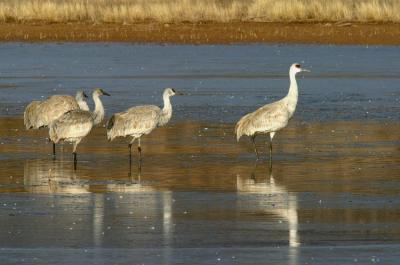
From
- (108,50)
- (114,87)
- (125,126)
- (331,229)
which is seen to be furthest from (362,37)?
(331,229)

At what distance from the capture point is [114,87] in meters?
27.2

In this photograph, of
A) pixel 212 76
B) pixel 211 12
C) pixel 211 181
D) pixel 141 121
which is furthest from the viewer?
pixel 211 12

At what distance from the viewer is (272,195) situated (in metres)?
14.0

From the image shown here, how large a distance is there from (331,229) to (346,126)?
8.80 meters

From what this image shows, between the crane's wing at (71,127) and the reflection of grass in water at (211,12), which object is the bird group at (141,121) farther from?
the reflection of grass in water at (211,12)

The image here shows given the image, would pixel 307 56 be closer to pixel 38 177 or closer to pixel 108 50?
pixel 108 50

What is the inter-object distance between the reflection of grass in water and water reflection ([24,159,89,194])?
25649mm

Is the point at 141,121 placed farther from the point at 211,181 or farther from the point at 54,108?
the point at 211,181

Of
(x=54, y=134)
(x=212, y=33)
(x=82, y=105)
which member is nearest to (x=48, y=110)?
(x=82, y=105)

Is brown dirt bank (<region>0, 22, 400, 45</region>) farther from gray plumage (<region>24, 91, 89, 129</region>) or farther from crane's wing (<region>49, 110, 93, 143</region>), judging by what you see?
crane's wing (<region>49, 110, 93, 143</region>)

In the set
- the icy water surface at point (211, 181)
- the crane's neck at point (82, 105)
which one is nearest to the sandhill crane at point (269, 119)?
the icy water surface at point (211, 181)

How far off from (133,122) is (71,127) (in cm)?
85

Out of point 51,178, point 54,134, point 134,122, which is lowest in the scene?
point 51,178

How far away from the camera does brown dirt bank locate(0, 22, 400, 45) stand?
126 feet
